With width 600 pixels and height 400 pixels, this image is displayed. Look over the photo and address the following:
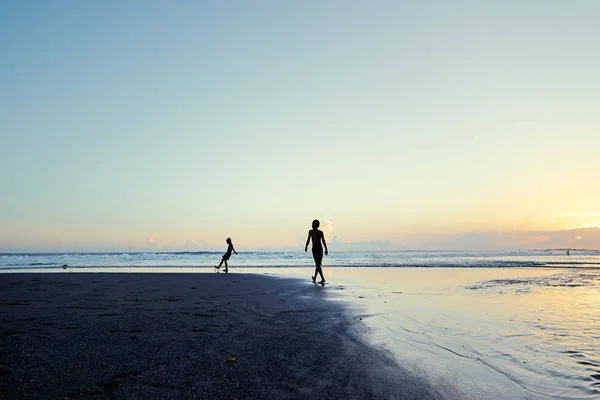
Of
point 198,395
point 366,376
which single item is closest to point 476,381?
point 366,376

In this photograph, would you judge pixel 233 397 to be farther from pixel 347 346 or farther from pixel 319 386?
pixel 347 346

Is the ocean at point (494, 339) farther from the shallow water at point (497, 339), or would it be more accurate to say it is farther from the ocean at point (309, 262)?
the ocean at point (309, 262)

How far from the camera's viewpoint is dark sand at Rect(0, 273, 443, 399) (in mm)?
3840

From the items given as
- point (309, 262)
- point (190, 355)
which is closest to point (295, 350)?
point (190, 355)

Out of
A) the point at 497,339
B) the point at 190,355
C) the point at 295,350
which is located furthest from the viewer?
the point at 497,339

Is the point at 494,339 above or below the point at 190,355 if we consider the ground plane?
below

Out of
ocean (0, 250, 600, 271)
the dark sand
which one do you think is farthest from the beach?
ocean (0, 250, 600, 271)

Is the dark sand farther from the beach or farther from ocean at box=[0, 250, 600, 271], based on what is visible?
ocean at box=[0, 250, 600, 271]

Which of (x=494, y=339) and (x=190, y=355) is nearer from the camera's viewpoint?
(x=190, y=355)

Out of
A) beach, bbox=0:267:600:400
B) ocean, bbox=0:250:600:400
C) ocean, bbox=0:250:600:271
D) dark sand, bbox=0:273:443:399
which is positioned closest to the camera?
dark sand, bbox=0:273:443:399

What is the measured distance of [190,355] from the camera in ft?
16.4

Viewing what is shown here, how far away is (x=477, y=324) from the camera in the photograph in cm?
766

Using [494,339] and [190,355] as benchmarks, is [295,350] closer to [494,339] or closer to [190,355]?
[190,355]

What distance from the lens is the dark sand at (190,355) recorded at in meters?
3.84
